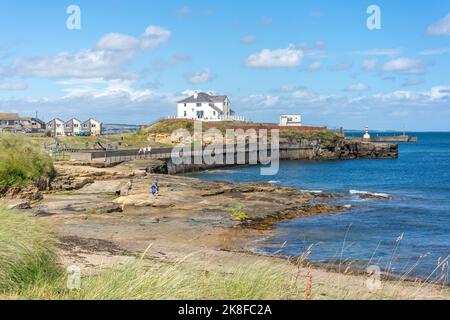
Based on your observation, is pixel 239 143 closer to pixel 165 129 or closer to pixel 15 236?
pixel 165 129

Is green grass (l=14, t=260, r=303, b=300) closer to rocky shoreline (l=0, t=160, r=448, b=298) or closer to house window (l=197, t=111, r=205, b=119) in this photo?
rocky shoreline (l=0, t=160, r=448, b=298)

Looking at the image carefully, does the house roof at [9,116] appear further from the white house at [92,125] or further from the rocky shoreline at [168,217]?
the rocky shoreline at [168,217]

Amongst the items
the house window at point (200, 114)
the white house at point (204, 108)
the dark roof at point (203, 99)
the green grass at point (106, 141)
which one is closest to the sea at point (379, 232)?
the green grass at point (106, 141)

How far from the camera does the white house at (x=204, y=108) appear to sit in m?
114

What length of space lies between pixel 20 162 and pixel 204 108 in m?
79.9

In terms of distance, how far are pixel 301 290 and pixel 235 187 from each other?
32849 millimetres

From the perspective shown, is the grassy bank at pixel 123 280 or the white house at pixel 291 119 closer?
the grassy bank at pixel 123 280

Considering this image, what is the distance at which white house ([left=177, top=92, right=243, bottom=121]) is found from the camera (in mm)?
113562

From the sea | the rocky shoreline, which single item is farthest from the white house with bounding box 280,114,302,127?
the rocky shoreline

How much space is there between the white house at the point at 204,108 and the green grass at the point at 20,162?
245ft

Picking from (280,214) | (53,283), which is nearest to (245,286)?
(53,283)

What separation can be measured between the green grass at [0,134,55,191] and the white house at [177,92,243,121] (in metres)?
74.8

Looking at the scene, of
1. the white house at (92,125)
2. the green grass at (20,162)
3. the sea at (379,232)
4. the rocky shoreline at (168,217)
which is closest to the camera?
the rocky shoreline at (168,217)

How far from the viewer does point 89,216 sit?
89.5 ft
